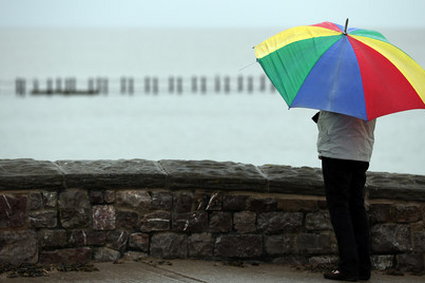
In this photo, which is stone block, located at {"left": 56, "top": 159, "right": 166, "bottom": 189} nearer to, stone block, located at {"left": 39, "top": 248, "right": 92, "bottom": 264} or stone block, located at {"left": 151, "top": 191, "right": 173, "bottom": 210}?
stone block, located at {"left": 151, "top": 191, "right": 173, "bottom": 210}

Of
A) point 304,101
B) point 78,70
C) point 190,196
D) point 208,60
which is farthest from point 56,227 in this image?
point 208,60

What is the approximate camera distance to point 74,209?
17.7ft

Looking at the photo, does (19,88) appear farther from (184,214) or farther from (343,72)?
(343,72)

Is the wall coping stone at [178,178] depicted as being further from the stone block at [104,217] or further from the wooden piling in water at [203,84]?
the wooden piling in water at [203,84]

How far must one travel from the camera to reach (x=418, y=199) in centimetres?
572

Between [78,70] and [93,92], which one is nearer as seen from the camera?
[93,92]

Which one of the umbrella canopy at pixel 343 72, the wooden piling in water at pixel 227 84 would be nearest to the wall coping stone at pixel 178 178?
the umbrella canopy at pixel 343 72

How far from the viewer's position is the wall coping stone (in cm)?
538

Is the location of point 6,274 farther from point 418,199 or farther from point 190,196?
point 418,199

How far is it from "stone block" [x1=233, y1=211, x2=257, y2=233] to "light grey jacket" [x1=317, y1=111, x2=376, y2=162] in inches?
28.0

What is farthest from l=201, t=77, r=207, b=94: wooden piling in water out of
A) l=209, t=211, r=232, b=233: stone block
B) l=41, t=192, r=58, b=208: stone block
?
l=41, t=192, r=58, b=208: stone block

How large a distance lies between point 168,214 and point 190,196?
7.0 inches

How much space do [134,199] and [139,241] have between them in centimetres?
27

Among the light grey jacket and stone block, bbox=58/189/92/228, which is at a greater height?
the light grey jacket
